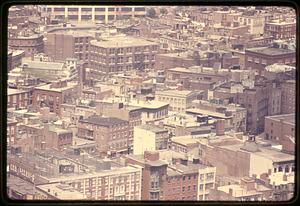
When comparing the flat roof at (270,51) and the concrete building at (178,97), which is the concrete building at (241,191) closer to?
the concrete building at (178,97)

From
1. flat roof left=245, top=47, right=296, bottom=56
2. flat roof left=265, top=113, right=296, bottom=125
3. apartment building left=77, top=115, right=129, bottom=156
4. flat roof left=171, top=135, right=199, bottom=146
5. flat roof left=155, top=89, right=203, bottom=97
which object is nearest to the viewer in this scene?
flat roof left=265, top=113, right=296, bottom=125

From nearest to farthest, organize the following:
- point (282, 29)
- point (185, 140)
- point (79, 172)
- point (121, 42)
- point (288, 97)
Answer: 1. point (288, 97)
2. point (282, 29)
3. point (121, 42)
4. point (79, 172)
5. point (185, 140)

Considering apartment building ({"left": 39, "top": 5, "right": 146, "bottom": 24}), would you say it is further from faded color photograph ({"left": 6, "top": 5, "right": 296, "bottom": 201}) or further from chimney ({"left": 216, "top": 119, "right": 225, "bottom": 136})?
chimney ({"left": 216, "top": 119, "right": 225, "bottom": 136})

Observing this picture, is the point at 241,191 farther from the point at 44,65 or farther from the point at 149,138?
the point at 44,65

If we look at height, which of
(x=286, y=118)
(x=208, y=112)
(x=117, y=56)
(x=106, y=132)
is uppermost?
(x=117, y=56)

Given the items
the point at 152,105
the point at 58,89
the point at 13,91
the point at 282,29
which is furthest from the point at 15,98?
the point at 282,29

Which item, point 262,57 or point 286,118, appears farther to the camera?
point 262,57

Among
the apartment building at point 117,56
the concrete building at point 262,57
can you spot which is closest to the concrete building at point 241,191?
the concrete building at point 262,57

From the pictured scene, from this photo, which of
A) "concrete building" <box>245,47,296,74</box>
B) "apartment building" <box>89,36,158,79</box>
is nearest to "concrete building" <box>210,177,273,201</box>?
"concrete building" <box>245,47,296,74</box>
